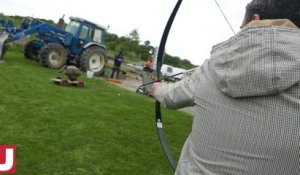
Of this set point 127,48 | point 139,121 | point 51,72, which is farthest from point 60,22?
point 127,48

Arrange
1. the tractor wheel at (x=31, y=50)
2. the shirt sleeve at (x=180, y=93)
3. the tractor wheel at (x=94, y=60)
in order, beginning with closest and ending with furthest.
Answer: the shirt sleeve at (x=180, y=93) → the tractor wheel at (x=94, y=60) → the tractor wheel at (x=31, y=50)

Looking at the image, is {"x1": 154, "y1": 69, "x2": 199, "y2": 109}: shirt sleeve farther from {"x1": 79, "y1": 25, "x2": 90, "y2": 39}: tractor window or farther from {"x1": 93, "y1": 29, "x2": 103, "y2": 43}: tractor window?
{"x1": 93, "y1": 29, "x2": 103, "y2": 43}: tractor window

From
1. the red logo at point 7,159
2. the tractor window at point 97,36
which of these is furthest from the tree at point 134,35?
the red logo at point 7,159

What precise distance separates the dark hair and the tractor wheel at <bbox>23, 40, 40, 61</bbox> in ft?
51.8

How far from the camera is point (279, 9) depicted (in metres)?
1.45

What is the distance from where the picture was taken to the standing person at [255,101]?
129cm

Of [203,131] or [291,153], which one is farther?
[203,131]

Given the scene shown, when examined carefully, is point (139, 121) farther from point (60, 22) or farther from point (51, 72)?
point (60, 22)

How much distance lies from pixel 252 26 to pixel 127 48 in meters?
46.4

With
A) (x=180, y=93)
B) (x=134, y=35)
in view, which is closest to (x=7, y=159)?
(x=180, y=93)

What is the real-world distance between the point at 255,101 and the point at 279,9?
0.35m

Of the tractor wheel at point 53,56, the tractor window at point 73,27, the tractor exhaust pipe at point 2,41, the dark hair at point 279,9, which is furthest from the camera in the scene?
the tractor window at point 73,27

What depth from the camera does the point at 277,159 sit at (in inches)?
51.5

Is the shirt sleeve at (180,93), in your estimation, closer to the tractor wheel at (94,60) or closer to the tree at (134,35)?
the tractor wheel at (94,60)
